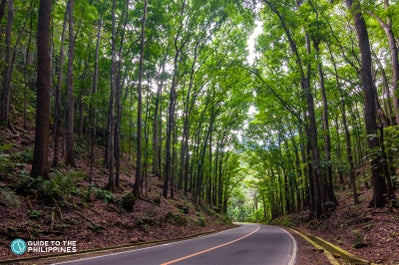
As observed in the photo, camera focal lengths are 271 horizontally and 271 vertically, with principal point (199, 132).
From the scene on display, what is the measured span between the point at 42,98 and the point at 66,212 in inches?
177

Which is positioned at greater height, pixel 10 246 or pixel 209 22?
pixel 209 22

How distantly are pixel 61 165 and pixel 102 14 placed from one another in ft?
31.1

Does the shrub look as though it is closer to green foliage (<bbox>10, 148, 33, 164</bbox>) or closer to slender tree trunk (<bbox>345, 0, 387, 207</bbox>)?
green foliage (<bbox>10, 148, 33, 164</bbox>)

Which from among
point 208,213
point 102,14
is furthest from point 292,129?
point 102,14

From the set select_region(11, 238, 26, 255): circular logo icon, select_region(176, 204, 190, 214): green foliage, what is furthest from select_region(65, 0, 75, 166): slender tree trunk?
select_region(11, 238, 26, 255): circular logo icon

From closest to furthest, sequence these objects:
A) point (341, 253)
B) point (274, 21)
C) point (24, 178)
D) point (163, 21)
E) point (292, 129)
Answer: point (341, 253) < point (24, 178) < point (274, 21) < point (163, 21) < point (292, 129)

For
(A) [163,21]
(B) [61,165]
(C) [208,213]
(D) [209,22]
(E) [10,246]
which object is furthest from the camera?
(C) [208,213]

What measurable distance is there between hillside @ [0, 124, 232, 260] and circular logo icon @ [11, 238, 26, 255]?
0.41 ft

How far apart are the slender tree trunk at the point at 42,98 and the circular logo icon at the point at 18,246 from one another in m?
3.25

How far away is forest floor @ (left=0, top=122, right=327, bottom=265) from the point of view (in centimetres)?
835

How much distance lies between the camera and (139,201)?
15914 mm

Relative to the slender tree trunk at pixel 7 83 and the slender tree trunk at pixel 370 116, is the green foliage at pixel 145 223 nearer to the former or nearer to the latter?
the slender tree trunk at pixel 7 83

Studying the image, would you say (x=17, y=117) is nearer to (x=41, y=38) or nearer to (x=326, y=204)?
(x=41, y=38)

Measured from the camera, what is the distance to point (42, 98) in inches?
413
